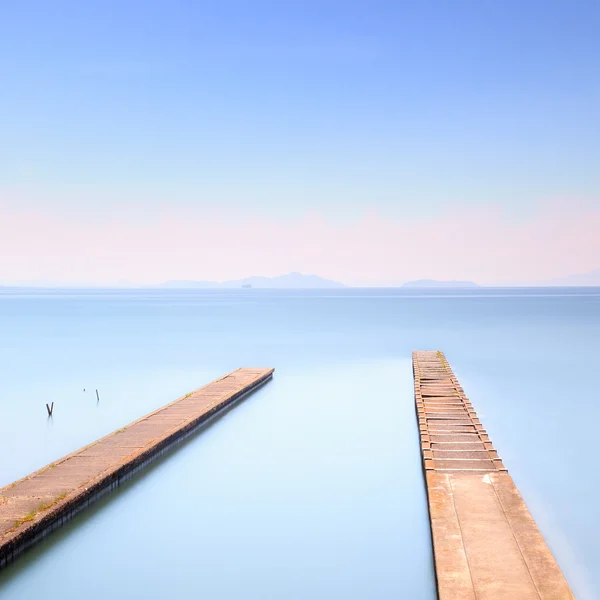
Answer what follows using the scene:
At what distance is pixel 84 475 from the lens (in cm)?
1218

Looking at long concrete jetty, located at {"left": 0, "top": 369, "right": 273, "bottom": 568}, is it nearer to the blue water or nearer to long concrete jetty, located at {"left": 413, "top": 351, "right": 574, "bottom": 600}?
the blue water

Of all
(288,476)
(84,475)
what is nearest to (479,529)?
(288,476)

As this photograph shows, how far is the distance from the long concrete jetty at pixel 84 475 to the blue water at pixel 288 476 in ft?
1.03

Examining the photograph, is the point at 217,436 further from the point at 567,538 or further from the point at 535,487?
the point at 567,538

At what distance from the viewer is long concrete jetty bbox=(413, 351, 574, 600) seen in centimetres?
765

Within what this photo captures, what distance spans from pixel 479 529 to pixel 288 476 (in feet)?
19.3

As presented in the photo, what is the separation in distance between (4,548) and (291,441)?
30.8ft

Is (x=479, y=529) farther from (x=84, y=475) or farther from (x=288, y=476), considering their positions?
(x=84, y=475)

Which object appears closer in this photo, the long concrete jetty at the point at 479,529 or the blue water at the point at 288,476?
the long concrete jetty at the point at 479,529

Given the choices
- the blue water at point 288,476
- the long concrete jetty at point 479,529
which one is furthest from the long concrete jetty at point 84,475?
the long concrete jetty at point 479,529

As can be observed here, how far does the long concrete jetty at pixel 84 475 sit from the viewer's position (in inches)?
385

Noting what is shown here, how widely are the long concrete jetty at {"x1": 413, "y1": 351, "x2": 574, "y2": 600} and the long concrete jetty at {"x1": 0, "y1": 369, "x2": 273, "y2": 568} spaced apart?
5.66 m

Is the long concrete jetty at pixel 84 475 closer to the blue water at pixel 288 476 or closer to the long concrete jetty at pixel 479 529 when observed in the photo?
the blue water at pixel 288 476

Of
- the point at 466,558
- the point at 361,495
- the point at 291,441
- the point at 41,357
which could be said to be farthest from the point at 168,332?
the point at 466,558
